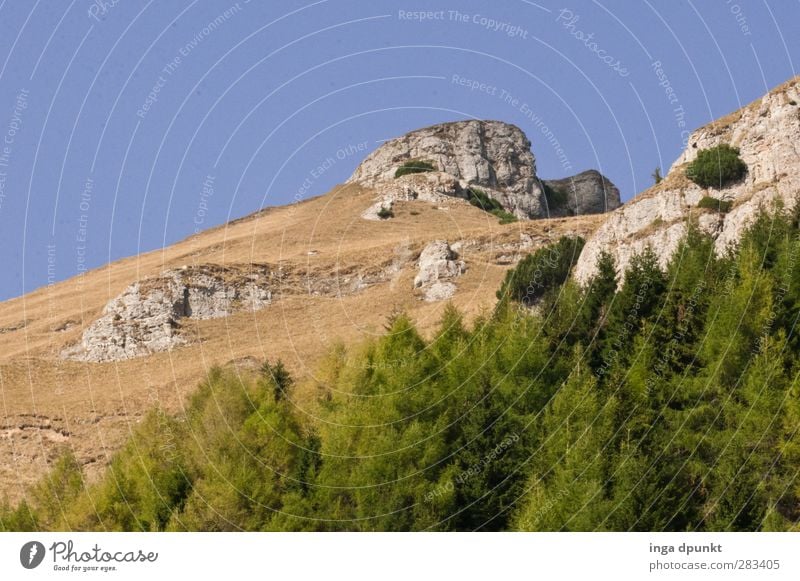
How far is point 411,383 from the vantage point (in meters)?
69.1

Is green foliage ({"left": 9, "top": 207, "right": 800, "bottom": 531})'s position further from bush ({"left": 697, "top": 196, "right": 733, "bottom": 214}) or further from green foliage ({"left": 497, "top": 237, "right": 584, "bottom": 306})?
green foliage ({"left": 497, "top": 237, "right": 584, "bottom": 306})

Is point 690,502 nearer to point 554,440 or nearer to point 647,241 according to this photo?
point 554,440

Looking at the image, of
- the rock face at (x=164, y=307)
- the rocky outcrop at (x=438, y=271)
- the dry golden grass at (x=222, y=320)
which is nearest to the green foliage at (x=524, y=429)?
the dry golden grass at (x=222, y=320)

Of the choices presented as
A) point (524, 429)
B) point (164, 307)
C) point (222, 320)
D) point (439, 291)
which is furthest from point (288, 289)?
point (524, 429)

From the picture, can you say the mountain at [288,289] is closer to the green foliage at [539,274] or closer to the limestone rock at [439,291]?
the limestone rock at [439,291]

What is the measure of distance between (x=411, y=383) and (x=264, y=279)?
7092 cm

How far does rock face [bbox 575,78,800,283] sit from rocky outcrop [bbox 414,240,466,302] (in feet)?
95.0

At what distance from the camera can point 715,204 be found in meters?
94.6

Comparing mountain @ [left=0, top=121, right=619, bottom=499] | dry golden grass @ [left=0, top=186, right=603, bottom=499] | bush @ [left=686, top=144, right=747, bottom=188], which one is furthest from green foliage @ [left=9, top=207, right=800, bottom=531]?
bush @ [left=686, top=144, right=747, bottom=188]

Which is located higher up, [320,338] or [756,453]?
[320,338]

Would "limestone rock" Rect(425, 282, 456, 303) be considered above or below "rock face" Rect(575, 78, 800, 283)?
below

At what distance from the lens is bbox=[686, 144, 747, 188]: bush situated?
9662cm

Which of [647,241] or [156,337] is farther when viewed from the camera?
[156,337]

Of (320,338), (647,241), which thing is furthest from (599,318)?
(320,338)
